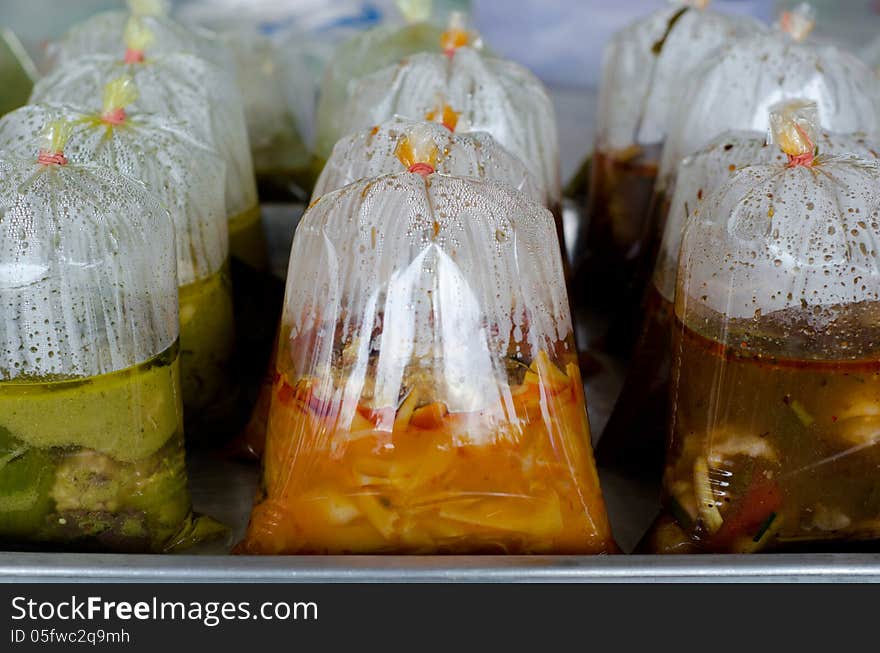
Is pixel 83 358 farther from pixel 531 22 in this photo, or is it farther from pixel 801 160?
pixel 531 22

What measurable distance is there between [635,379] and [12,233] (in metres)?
0.65

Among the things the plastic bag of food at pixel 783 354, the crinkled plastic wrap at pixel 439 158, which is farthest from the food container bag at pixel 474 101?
the plastic bag of food at pixel 783 354

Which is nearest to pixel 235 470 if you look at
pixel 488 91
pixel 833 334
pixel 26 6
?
pixel 488 91

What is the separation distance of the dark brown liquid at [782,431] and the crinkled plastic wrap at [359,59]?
0.73 meters

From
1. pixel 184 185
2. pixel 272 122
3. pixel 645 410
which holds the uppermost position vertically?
pixel 184 185

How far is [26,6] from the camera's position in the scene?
87.5 inches

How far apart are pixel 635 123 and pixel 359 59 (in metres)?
0.43

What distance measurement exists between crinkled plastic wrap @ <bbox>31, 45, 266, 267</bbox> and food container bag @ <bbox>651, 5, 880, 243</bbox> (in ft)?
1.75

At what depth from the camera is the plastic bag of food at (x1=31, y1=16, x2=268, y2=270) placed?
1148 mm

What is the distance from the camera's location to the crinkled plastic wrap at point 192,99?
1148mm

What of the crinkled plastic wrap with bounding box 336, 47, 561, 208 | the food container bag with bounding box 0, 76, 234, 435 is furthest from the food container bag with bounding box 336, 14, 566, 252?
the food container bag with bounding box 0, 76, 234, 435

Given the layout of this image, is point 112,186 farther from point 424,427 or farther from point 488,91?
point 488,91

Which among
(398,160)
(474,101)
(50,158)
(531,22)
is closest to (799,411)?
(398,160)

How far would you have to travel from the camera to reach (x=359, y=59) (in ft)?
4.67
